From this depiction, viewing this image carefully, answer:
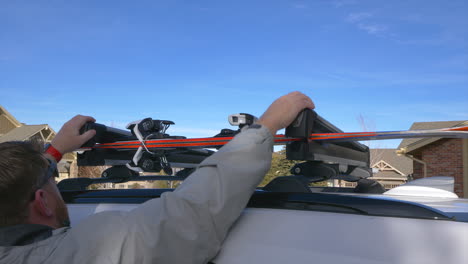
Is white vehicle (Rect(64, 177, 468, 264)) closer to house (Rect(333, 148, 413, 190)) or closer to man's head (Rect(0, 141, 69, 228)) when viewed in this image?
man's head (Rect(0, 141, 69, 228))

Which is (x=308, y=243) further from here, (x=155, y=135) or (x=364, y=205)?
(x=155, y=135)

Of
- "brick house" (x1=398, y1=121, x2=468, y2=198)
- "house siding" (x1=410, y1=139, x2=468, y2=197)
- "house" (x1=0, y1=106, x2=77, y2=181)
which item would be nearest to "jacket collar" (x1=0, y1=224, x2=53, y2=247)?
"brick house" (x1=398, y1=121, x2=468, y2=198)

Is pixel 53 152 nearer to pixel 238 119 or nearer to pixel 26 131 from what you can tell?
pixel 238 119

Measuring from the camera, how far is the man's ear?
67.6 inches

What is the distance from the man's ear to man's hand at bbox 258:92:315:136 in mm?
980

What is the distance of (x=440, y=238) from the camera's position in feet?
4.26

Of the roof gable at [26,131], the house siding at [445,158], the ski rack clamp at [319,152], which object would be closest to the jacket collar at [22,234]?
the ski rack clamp at [319,152]

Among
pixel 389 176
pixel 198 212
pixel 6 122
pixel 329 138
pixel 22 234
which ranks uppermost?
pixel 6 122

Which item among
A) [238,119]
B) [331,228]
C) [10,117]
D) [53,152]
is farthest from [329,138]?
[10,117]

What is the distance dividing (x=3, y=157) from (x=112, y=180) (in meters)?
1.34

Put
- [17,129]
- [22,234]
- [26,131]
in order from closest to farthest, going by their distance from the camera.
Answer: [22,234] → [26,131] → [17,129]

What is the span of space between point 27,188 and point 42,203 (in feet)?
0.31

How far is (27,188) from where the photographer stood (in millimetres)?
1683

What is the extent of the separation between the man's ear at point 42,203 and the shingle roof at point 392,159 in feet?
94.2
